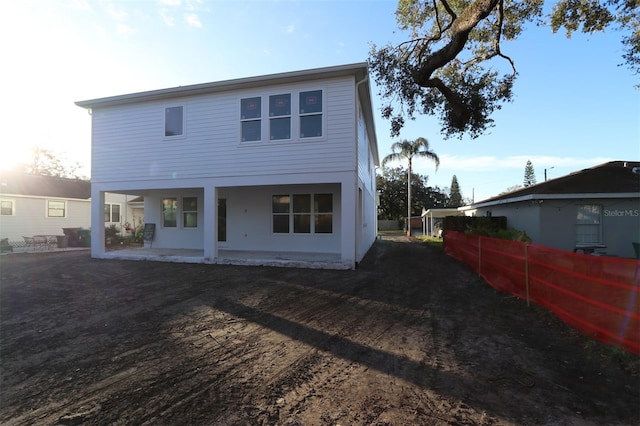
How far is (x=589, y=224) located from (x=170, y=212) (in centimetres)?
1620

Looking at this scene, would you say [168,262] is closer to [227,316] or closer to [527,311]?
[227,316]

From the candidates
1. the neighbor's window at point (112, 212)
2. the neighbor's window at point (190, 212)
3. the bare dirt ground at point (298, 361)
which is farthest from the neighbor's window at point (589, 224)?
the neighbor's window at point (112, 212)

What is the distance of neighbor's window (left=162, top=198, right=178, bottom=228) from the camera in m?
14.6

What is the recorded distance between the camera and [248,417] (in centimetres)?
285

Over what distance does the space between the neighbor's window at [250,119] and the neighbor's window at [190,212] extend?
4.77 meters

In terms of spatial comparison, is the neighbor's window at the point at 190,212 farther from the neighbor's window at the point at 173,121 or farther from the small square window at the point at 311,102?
the small square window at the point at 311,102

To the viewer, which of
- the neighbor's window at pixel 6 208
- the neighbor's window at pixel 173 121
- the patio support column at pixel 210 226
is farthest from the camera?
the neighbor's window at pixel 6 208

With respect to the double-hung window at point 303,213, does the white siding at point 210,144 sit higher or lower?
higher

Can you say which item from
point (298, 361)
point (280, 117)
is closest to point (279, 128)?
point (280, 117)

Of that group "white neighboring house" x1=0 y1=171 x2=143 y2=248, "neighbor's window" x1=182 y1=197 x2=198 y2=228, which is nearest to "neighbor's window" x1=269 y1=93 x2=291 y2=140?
"neighbor's window" x1=182 y1=197 x2=198 y2=228

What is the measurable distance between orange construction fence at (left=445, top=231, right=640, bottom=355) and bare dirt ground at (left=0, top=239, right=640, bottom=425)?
0.81 feet

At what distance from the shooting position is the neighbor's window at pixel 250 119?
10.9 metres

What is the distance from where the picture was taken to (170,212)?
48.5 ft

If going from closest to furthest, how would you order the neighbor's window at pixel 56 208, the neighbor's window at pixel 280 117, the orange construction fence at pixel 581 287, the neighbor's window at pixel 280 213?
the orange construction fence at pixel 581 287
the neighbor's window at pixel 280 117
the neighbor's window at pixel 280 213
the neighbor's window at pixel 56 208
